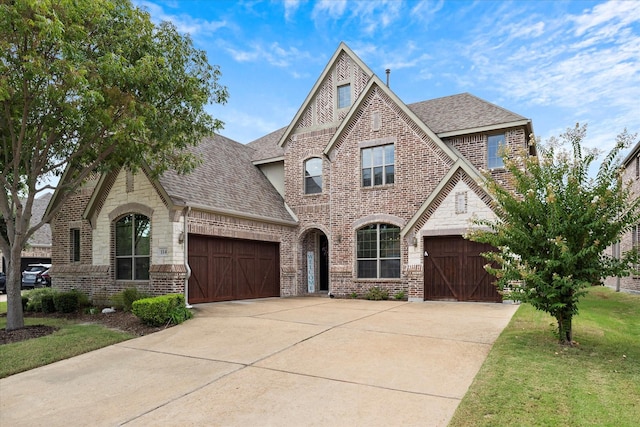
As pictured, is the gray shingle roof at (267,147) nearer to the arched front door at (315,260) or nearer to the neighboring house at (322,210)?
the neighboring house at (322,210)

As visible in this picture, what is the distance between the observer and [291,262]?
18719mm

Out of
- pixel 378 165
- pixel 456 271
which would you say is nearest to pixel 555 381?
pixel 456 271

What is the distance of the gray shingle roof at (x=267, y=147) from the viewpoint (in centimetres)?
2078

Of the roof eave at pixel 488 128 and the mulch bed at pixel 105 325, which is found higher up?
the roof eave at pixel 488 128

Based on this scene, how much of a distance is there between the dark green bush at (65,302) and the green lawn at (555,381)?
12.8m

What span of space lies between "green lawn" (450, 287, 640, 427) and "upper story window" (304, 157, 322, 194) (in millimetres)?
11002

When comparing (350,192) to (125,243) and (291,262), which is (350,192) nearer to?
(291,262)

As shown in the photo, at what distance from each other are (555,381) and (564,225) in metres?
2.91

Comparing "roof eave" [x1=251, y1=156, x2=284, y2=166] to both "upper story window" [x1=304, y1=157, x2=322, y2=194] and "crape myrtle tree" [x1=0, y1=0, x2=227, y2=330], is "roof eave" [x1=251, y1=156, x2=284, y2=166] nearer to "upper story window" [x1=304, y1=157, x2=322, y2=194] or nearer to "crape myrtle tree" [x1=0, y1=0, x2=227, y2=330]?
"upper story window" [x1=304, y1=157, x2=322, y2=194]

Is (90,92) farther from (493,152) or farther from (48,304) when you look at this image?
(493,152)

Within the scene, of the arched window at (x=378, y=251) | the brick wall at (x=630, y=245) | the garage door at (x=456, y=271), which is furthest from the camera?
the brick wall at (x=630, y=245)

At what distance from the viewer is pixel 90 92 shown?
8.91 meters

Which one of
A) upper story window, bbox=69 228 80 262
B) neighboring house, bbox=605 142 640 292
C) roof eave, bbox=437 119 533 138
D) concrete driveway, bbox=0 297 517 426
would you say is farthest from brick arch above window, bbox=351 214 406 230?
upper story window, bbox=69 228 80 262

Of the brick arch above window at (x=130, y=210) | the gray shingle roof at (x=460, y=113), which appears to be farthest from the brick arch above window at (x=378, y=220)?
the brick arch above window at (x=130, y=210)
